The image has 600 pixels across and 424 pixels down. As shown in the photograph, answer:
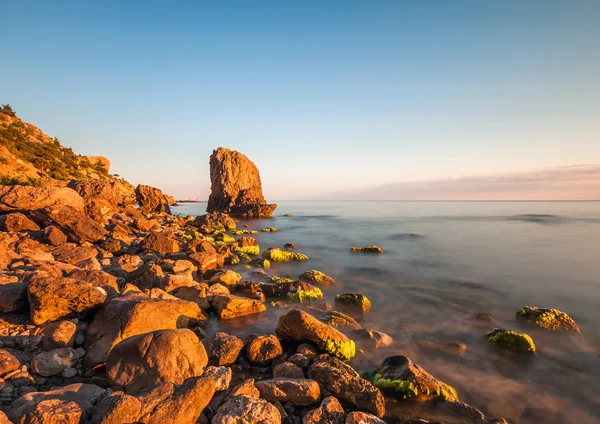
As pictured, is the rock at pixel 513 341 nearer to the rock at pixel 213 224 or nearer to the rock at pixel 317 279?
the rock at pixel 317 279

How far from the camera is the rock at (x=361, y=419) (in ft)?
15.8

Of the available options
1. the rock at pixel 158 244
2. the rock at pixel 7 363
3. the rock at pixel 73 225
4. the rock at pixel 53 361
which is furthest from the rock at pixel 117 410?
the rock at pixel 73 225

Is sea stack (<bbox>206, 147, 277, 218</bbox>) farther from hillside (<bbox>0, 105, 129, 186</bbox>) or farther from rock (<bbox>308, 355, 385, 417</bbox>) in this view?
rock (<bbox>308, 355, 385, 417</bbox>)

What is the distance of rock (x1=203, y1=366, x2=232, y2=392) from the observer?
5.52m

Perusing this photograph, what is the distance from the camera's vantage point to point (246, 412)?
15.1 feet

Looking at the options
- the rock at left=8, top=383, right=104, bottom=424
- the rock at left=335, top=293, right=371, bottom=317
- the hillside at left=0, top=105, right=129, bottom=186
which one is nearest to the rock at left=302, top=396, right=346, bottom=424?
the rock at left=8, top=383, right=104, bottom=424

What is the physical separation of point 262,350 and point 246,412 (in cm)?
242

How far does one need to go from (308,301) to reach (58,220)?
1455cm

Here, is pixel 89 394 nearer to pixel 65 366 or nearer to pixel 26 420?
pixel 26 420

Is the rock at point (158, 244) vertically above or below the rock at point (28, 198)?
below

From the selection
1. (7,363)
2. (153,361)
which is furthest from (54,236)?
(153,361)

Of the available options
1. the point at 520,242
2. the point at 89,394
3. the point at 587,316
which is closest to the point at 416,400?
the point at 89,394

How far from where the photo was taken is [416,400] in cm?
602

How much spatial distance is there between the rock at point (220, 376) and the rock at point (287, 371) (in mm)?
1089
